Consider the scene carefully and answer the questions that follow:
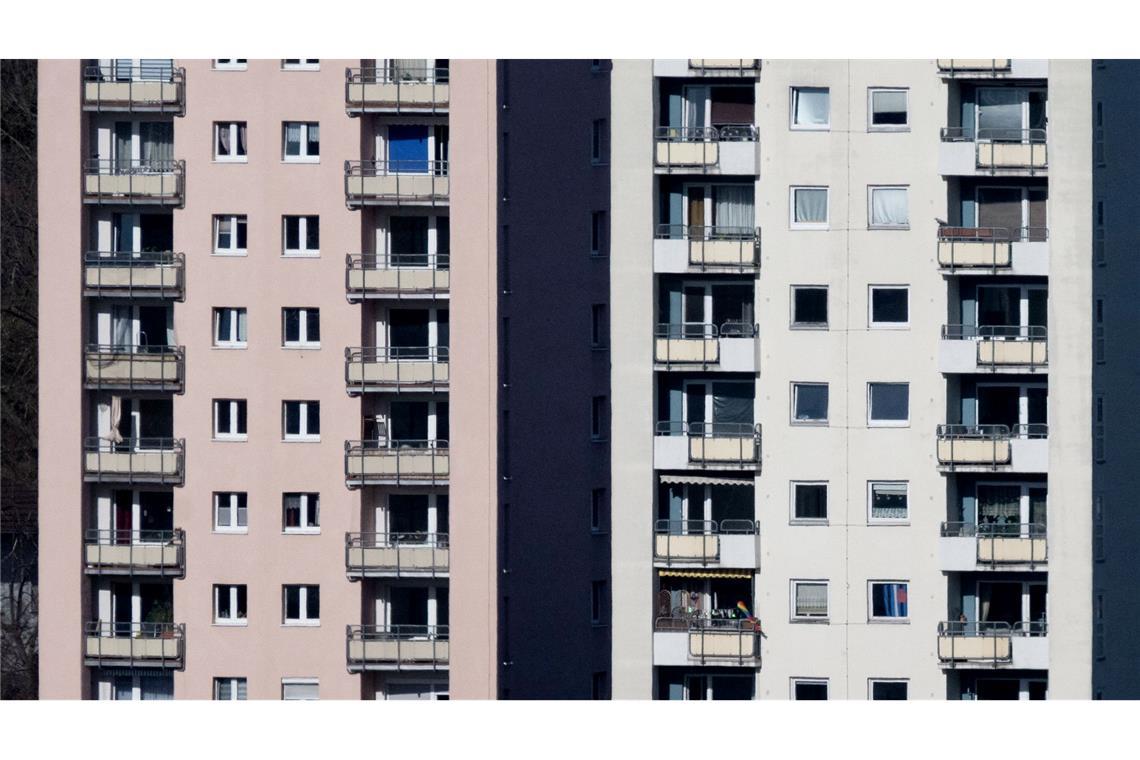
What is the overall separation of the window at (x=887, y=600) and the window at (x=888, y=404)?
297 cm

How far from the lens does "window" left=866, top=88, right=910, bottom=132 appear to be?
50.1m

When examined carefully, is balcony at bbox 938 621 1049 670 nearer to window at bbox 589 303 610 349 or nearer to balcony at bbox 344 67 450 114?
window at bbox 589 303 610 349

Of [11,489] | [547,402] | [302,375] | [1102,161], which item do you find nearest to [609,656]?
[547,402]

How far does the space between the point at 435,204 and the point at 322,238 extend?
2228 millimetres

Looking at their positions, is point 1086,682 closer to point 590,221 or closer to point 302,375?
point 590,221

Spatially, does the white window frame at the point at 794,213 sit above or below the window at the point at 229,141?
below

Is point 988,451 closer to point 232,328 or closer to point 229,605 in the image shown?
point 232,328

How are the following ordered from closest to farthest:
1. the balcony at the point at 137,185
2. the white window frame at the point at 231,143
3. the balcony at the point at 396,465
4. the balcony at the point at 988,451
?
1. the balcony at the point at 988,451
2. the balcony at the point at 396,465
3. the white window frame at the point at 231,143
4. the balcony at the point at 137,185

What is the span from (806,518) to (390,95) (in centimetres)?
1109

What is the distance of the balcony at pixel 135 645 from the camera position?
51.5 m

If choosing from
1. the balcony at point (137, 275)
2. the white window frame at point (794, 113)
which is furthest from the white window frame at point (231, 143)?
the white window frame at point (794, 113)

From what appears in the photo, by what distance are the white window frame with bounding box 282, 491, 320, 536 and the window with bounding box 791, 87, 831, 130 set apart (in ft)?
37.4

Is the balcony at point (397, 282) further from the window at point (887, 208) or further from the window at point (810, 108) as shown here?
the window at point (887, 208)

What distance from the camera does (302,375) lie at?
5112 centimetres
